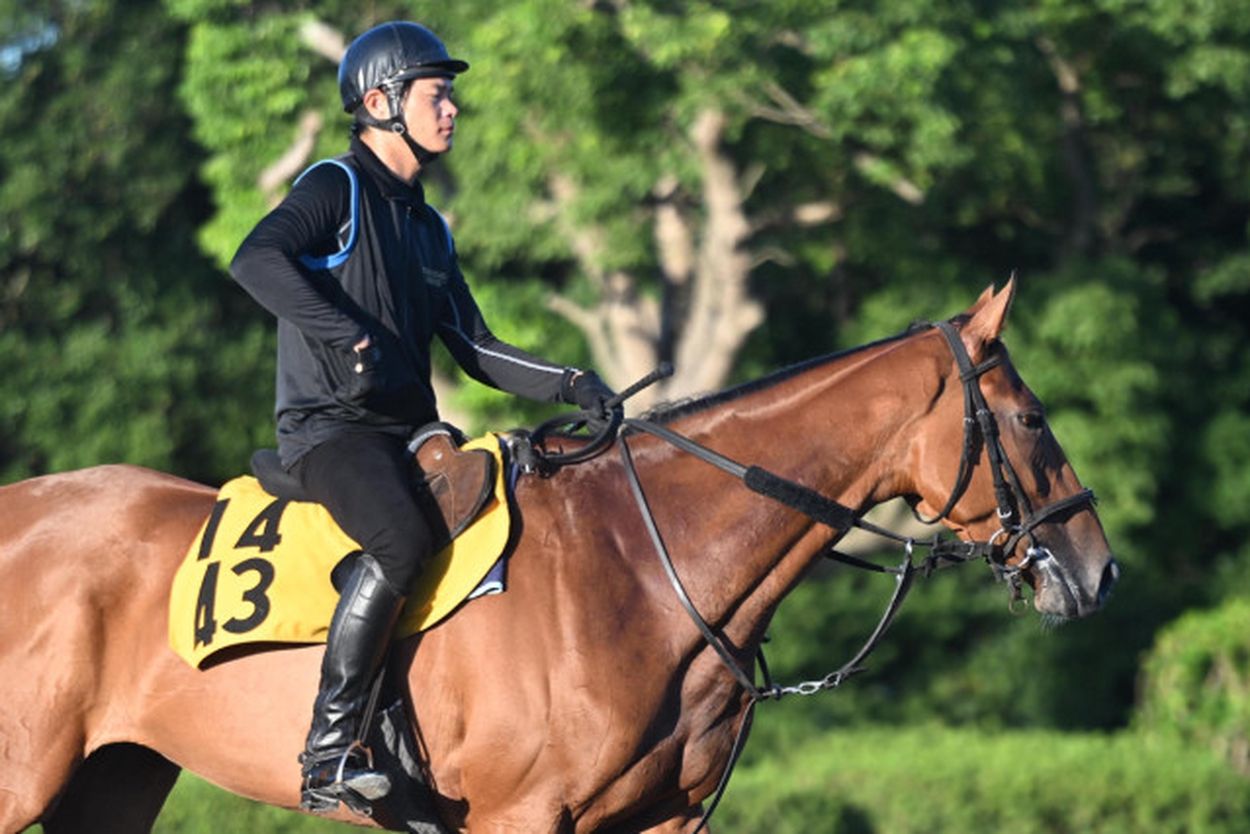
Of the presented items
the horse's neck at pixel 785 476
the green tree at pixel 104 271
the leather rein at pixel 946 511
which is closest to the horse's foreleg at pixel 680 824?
the leather rein at pixel 946 511

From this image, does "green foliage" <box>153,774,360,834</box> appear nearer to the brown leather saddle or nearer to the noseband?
the brown leather saddle

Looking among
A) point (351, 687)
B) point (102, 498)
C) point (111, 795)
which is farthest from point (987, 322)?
point (111, 795)

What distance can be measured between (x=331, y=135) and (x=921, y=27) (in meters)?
4.77

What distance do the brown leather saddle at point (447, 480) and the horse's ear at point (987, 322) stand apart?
144 cm

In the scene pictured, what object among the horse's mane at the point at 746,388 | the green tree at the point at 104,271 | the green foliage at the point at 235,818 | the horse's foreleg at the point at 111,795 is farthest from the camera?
the green tree at the point at 104,271

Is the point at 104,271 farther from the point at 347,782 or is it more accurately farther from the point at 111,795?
the point at 347,782

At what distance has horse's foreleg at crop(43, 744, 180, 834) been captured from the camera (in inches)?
252

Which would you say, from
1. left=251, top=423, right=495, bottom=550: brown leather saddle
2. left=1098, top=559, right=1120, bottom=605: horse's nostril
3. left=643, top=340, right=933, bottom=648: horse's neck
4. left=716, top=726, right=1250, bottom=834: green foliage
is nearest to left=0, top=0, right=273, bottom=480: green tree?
left=716, top=726, right=1250, bottom=834: green foliage

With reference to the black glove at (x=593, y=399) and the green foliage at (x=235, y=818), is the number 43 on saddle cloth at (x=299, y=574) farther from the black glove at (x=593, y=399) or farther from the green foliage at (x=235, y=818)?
the green foliage at (x=235, y=818)

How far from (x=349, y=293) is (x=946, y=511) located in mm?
1859

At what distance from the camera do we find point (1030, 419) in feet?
18.6

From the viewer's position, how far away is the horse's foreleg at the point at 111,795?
6.40 metres

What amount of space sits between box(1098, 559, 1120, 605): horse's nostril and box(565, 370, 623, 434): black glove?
1498 millimetres

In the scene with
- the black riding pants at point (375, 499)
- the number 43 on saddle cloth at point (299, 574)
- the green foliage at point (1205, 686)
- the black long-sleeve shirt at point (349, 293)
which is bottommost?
the green foliage at point (1205, 686)
